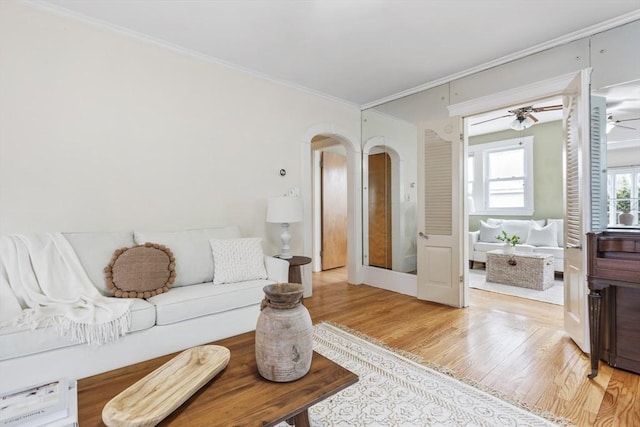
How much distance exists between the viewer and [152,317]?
7.13ft

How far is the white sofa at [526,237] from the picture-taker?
5176 mm

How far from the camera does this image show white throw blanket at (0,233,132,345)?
188cm

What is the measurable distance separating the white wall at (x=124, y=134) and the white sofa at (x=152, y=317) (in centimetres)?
35

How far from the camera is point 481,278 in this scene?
5.18 m

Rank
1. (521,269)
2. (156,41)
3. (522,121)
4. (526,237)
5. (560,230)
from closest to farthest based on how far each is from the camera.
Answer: (156,41) → (522,121) → (521,269) → (560,230) → (526,237)

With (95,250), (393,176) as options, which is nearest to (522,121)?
(393,176)

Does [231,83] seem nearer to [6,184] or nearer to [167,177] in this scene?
[167,177]

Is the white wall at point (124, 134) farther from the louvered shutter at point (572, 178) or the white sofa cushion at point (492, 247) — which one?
the white sofa cushion at point (492, 247)

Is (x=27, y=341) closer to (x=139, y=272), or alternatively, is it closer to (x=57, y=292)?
(x=57, y=292)

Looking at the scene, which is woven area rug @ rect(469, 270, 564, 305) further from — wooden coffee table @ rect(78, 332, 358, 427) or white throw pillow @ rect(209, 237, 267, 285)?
wooden coffee table @ rect(78, 332, 358, 427)

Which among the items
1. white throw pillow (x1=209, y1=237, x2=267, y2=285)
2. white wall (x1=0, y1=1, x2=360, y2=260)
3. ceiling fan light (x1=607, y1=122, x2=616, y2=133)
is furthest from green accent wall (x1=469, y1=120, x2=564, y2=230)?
white throw pillow (x1=209, y1=237, x2=267, y2=285)

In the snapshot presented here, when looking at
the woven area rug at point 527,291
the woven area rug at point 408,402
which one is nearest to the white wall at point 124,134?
the woven area rug at point 408,402

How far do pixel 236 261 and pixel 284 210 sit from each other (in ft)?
2.69

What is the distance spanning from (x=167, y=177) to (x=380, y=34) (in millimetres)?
2427
